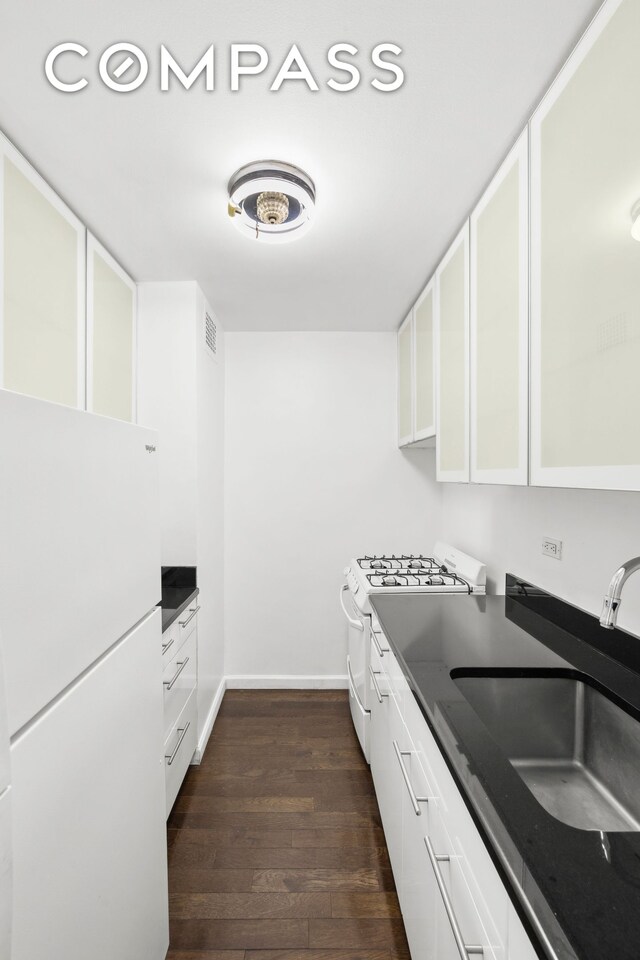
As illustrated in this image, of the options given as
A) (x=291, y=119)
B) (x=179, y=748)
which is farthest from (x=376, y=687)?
(x=291, y=119)

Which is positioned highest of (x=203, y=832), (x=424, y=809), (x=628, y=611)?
(x=628, y=611)

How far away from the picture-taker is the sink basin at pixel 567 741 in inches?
41.0

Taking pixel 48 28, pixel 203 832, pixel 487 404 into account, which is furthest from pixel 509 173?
pixel 203 832

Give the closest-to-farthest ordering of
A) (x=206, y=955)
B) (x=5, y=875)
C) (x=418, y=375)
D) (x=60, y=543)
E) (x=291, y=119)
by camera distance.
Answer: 1. (x=5, y=875)
2. (x=60, y=543)
3. (x=291, y=119)
4. (x=206, y=955)
5. (x=418, y=375)

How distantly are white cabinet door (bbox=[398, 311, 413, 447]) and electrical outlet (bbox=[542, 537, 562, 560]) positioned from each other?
46.9 inches

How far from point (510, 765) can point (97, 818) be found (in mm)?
804

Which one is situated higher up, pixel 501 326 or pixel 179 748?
pixel 501 326

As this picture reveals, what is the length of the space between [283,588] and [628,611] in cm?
234

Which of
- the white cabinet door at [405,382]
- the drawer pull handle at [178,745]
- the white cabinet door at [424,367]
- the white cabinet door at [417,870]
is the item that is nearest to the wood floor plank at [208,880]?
the drawer pull handle at [178,745]

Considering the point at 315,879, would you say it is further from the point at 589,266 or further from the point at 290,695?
the point at 589,266

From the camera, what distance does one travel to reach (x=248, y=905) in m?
1.63

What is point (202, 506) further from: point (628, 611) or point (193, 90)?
point (628, 611)

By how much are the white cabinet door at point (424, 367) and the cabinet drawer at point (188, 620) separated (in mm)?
1461

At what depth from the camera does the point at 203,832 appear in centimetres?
196
